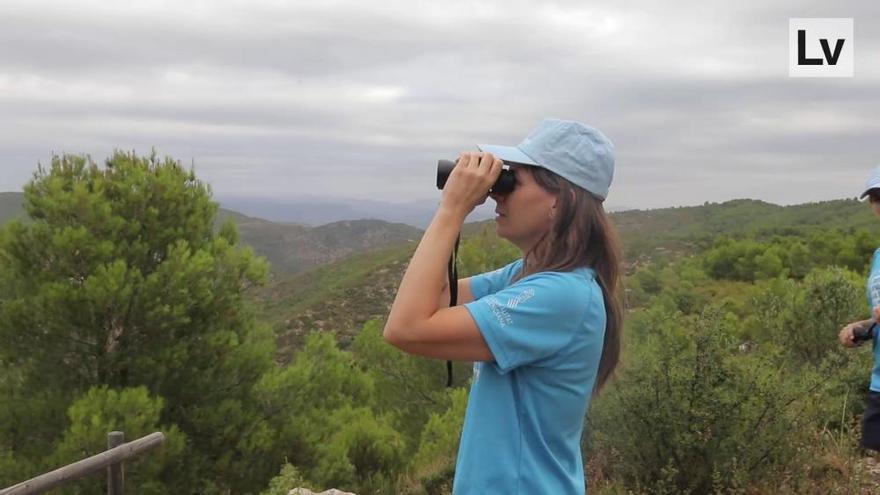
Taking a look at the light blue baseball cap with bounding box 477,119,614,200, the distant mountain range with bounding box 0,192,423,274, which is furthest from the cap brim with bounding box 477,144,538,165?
the distant mountain range with bounding box 0,192,423,274

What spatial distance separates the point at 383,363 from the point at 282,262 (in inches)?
5829

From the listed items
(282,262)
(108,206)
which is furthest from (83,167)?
(282,262)

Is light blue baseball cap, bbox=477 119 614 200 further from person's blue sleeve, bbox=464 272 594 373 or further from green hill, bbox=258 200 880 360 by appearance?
green hill, bbox=258 200 880 360

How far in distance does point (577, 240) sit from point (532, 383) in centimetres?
30

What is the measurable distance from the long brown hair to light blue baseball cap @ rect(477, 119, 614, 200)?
22mm

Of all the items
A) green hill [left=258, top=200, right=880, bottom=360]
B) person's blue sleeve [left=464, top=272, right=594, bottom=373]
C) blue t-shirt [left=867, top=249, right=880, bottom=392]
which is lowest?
green hill [left=258, top=200, right=880, bottom=360]

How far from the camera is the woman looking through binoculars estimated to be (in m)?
1.39

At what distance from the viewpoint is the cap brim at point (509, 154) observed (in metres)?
1.50

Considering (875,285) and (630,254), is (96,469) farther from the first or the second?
(630,254)

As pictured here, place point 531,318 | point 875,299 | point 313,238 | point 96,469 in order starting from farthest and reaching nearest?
point 313,238, point 96,469, point 875,299, point 531,318

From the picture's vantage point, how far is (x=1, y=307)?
8.79m

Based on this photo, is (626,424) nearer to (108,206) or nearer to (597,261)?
(597,261)

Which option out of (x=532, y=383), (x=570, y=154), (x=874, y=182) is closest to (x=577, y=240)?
(x=570, y=154)

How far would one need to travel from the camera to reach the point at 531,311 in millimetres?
1384
